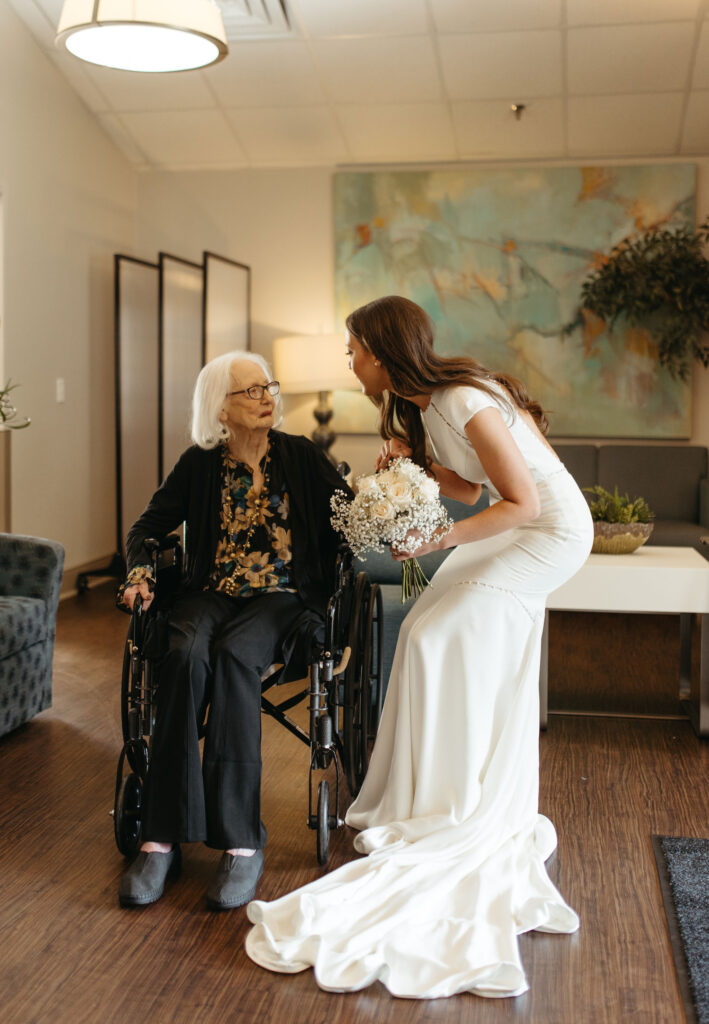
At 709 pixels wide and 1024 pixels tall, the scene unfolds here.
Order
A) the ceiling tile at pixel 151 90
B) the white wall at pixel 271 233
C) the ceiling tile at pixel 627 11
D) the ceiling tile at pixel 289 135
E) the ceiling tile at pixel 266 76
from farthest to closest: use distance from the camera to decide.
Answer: the white wall at pixel 271 233 → the ceiling tile at pixel 289 135 → the ceiling tile at pixel 151 90 → the ceiling tile at pixel 266 76 → the ceiling tile at pixel 627 11

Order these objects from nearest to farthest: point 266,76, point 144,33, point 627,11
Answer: point 144,33 → point 627,11 → point 266,76

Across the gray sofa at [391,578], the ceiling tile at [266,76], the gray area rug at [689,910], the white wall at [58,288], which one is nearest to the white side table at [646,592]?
the gray sofa at [391,578]

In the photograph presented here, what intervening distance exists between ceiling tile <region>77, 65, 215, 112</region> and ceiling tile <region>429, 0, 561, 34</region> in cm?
145

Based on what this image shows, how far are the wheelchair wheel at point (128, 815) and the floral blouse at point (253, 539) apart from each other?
1.76 feet

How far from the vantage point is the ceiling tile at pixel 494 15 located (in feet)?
15.9

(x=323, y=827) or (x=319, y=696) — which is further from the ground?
(x=319, y=696)

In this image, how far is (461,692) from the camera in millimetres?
2443

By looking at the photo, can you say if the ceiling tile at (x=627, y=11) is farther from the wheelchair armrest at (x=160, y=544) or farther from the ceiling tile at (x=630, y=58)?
the wheelchair armrest at (x=160, y=544)

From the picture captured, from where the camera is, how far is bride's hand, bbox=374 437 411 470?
2641 millimetres

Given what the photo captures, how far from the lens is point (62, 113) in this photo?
570 cm

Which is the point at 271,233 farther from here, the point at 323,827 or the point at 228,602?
the point at 323,827

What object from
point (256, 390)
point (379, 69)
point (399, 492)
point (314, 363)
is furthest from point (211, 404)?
point (379, 69)

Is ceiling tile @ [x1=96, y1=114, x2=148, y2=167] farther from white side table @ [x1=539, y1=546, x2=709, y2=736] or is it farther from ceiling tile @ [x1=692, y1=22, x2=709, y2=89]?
white side table @ [x1=539, y1=546, x2=709, y2=736]

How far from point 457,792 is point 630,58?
165 inches
